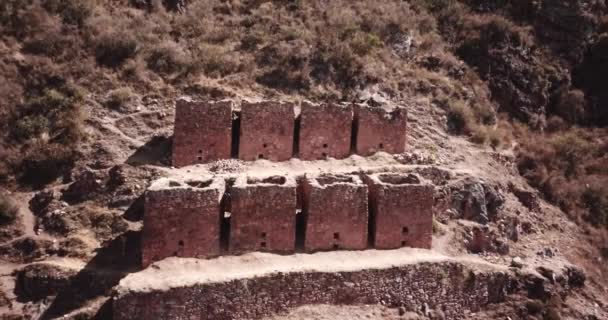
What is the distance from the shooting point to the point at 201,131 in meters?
13.1

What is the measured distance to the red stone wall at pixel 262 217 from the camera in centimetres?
1064

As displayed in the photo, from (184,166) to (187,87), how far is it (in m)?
3.52

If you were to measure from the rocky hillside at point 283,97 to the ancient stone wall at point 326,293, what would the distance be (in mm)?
1038

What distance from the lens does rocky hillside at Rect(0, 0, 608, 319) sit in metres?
11.9

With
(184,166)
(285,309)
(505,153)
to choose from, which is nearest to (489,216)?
(505,153)

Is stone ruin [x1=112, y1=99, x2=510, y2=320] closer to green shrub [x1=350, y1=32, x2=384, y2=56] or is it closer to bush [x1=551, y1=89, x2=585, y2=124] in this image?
green shrub [x1=350, y1=32, x2=384, y2=56]

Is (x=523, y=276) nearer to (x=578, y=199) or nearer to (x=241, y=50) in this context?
(x=578, y=199)

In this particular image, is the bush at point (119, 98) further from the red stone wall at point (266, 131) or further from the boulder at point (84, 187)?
the red stone wall at point (266, 131)

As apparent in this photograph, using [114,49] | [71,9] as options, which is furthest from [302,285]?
[71,9]

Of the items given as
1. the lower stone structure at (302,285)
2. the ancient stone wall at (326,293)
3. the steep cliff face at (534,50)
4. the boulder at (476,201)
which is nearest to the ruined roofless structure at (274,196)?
the lower stone structure at (302,285)

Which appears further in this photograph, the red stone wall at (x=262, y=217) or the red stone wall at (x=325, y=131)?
the red stone wall at (x=325, y=131)

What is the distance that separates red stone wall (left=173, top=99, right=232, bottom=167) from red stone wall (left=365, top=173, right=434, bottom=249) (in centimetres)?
401

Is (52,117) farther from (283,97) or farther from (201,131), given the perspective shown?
(283,97)

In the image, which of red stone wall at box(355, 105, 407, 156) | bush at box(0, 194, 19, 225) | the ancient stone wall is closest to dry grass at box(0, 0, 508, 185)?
bush at box(0, 194, 19, 225)
